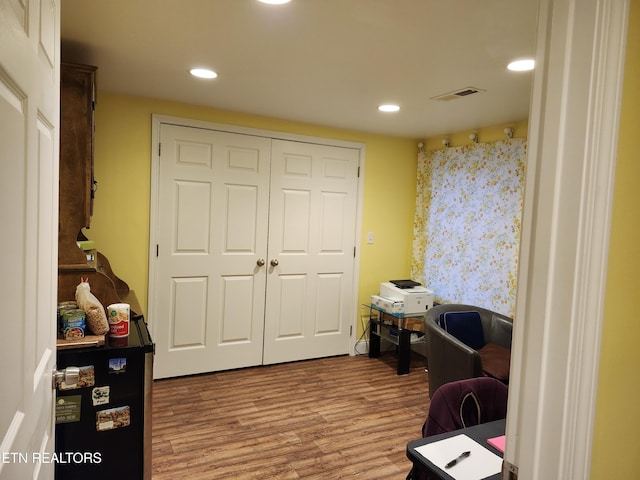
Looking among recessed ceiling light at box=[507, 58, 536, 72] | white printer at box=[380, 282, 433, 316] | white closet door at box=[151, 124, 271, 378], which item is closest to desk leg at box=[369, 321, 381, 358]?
white printer at box=[380, 282, 433, 316]

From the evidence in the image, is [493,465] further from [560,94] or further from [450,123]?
[450,123]

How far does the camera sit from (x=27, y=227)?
838 mm

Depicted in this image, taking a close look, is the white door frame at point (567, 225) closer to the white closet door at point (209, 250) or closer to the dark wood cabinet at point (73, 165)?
the dark wood cabinet at point (73, 165)

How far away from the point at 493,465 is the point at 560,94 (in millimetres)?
1075

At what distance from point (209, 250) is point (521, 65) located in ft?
8.18

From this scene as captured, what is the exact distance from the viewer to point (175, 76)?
2678 millimetres

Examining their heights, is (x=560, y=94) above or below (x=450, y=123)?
below

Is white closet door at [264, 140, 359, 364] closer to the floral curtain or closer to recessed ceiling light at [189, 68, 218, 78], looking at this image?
the floral curtain

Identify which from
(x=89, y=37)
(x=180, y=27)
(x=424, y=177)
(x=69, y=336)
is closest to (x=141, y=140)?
(x=89, y=37)

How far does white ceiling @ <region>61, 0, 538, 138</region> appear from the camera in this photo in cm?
173

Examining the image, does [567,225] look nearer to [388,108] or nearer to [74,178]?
[74,178]

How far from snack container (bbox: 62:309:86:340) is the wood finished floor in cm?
100

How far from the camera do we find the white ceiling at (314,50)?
1730 mm

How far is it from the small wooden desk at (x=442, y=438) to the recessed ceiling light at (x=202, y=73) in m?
2.13
